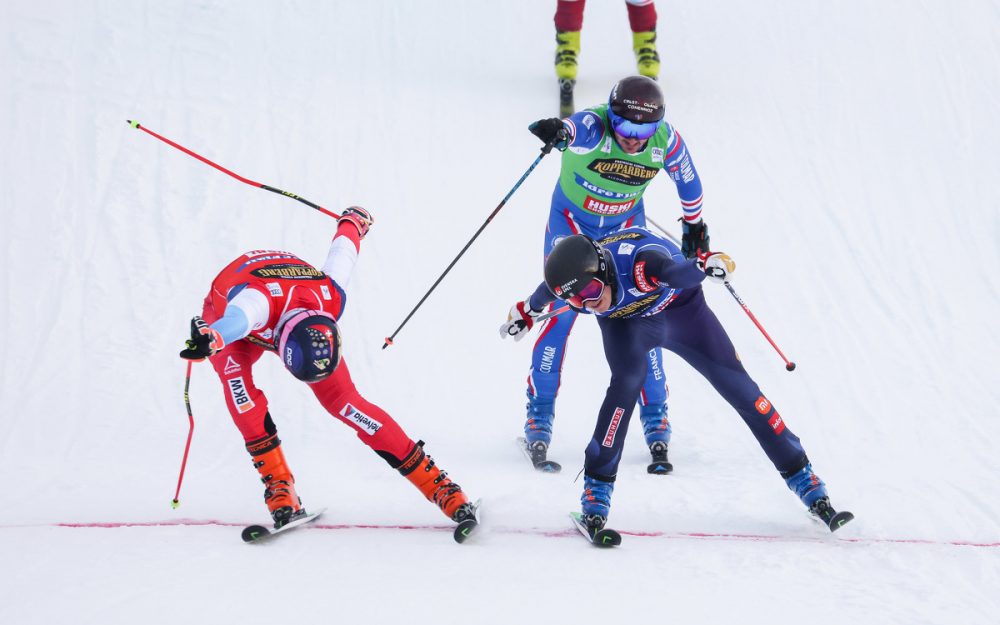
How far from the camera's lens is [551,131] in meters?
4.35

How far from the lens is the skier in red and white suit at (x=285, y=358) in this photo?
11.4ft

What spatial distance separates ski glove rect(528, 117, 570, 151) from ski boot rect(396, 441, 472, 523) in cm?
157

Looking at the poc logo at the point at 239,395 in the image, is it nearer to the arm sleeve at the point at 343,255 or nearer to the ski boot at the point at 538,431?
the arm sleeve at the point at 343,255

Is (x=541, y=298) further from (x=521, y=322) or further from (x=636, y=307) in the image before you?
(x=636, y=307)

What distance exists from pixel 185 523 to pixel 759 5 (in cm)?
812

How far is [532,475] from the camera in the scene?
175 inches

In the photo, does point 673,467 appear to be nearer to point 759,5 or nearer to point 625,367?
point 625,367

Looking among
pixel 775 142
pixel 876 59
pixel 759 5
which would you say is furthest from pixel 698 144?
pixel 759 5

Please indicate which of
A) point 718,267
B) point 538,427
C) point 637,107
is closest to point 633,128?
point 637,107

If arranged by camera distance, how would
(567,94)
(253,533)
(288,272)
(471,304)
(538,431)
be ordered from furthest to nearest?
(567,94)
(471,304)
(538,431)
(288,272)
(253,533)

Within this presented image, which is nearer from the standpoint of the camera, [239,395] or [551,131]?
[239,395]

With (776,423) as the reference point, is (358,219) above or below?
above

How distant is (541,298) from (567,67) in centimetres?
443

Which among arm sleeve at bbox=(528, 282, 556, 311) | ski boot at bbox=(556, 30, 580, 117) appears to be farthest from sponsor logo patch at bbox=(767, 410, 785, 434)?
ski boot at bbox=(556, 30, 580, 117)
